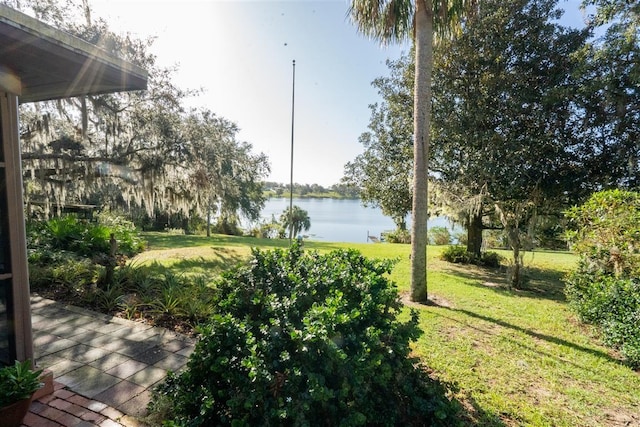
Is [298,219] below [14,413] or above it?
above

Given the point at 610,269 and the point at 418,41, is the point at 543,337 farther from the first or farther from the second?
the point at 418,41

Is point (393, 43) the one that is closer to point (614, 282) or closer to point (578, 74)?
point (578, 74)

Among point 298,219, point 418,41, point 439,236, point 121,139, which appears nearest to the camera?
point 418,41

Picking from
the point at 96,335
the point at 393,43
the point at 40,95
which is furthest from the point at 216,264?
the point at 393,43

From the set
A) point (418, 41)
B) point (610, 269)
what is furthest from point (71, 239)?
point (610, 269)

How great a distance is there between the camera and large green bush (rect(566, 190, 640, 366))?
3.71 meters

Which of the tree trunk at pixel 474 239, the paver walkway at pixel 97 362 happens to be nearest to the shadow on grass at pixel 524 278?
the tree trunk at pixel 474 239

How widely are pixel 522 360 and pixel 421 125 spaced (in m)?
3.52

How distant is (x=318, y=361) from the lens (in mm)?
1750

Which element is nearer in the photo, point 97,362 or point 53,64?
point 53,64

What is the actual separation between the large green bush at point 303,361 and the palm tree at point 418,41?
10.2 ft

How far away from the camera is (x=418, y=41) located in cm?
494

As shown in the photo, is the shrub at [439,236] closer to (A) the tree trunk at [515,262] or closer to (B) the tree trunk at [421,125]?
(A) the tree trunk at [515,262]

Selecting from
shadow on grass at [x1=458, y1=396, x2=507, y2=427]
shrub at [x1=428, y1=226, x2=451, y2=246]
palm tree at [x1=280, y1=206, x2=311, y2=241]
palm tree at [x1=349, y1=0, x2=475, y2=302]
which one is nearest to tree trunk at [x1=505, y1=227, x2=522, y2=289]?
palm tree at [x1=349, y1=0, x2=475, y2=302]
